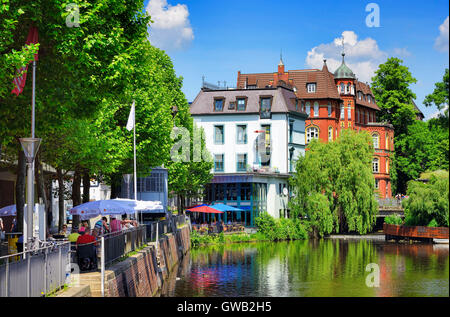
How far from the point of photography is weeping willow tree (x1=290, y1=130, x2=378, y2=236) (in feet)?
243

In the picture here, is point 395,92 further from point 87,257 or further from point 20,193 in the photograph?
point 87,257

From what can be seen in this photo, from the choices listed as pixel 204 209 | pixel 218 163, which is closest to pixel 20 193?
pixel 204 209

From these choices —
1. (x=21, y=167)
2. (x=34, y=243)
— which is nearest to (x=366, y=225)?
(x=21, y=167)

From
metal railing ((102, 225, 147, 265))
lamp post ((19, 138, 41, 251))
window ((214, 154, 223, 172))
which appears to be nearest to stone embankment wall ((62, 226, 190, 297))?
metal railing ((102, 225, 147, 265))

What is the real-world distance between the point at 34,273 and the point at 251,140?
236 ft

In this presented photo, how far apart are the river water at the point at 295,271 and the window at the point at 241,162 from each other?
64.5ft

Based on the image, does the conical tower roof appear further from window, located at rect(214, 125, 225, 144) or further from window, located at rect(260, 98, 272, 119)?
window, located at rect(214, 125, 225, 144)

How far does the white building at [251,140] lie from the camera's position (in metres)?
83.5

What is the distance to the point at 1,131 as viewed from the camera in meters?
24.0

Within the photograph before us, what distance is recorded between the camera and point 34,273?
565 inches

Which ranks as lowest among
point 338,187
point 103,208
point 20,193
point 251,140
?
point 103,208

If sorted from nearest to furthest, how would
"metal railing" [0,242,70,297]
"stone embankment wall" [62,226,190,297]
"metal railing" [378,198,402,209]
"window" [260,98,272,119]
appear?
1. "metal railing" [0,242,70,297]
2. "stone embankment wall" [62,226,190,297]
3. "metal railing" [378,198,402,209]
4. "window" [260,98,272,119]

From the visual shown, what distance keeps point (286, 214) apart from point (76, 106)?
63988mm

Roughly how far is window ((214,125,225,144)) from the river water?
23021 mm
